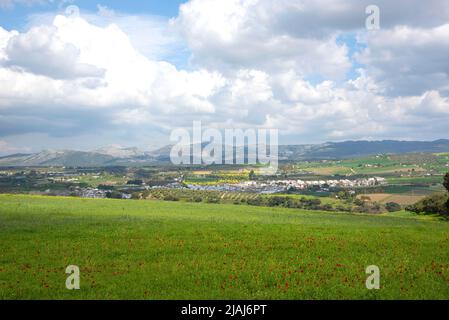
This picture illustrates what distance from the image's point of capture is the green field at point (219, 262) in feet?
49.8

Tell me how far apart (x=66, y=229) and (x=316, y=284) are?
19.6 metres

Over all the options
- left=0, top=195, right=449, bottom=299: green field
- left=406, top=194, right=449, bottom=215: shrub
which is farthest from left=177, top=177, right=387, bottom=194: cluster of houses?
left=0, top=195, right=449, bottom=299: green field

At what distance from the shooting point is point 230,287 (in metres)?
15.6

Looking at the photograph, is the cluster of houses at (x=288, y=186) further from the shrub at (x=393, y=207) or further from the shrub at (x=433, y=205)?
the shrub at (x=433, y=205)

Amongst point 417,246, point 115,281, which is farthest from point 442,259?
point 115,281

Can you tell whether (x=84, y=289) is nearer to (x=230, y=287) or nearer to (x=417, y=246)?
(x=230, y=287)

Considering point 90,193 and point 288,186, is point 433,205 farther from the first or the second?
point 90,193

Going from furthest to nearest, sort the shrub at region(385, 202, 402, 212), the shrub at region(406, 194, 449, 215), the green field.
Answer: the shrub at region(385, 202, 402, 212) → the shrub at region(406, 194, 449, 215) → the green field

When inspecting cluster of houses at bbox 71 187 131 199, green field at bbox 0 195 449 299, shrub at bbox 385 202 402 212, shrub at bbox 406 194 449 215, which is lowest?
shrub at bbox 385 202 402 212

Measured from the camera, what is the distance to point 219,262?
19.4 m

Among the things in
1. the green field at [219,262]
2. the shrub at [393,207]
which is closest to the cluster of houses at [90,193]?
the shrub at [393,207]

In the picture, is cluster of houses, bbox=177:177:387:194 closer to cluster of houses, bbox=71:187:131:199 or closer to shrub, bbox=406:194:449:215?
cluster of houses, bbox=71:187:131:199

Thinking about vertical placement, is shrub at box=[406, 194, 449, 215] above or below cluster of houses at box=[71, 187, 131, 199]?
above

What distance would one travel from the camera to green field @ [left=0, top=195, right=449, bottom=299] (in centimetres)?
1519
